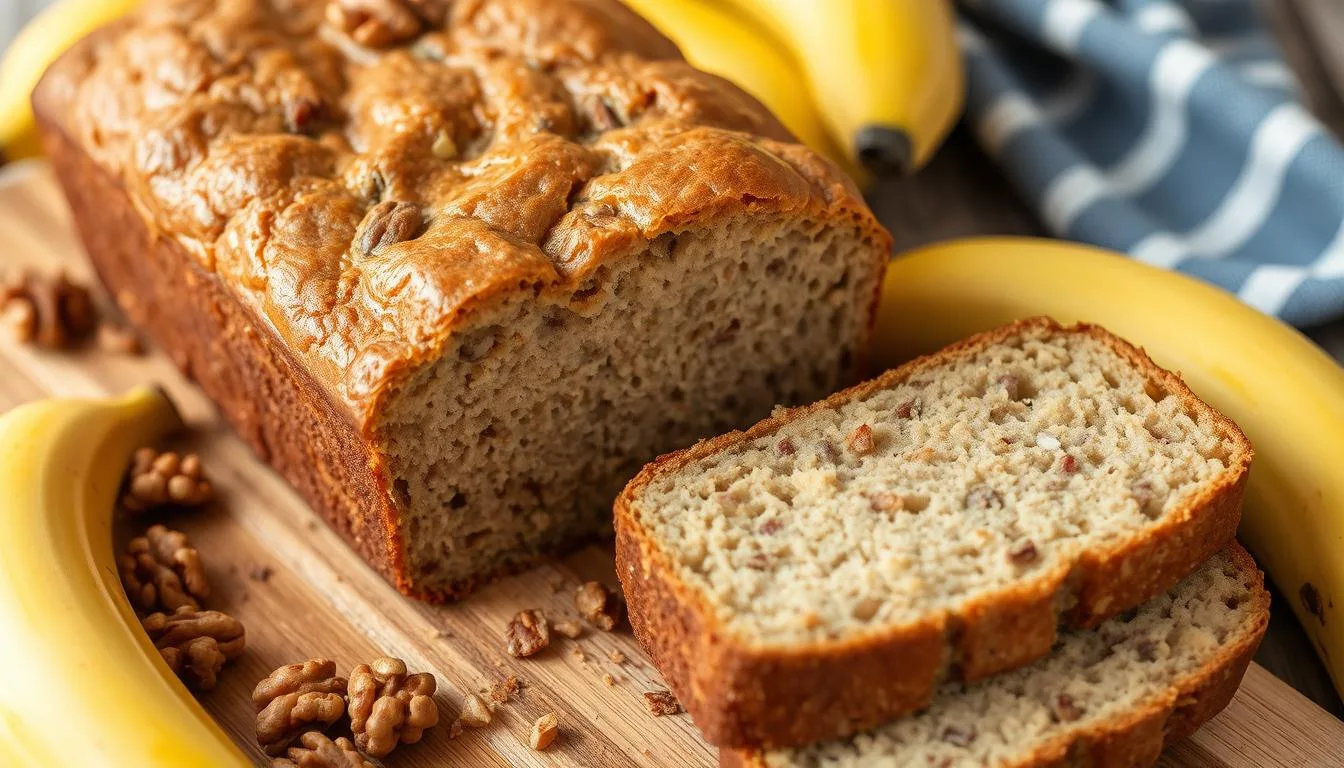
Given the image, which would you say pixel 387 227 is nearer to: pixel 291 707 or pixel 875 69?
pixel 291 707

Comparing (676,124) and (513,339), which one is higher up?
(676,124)

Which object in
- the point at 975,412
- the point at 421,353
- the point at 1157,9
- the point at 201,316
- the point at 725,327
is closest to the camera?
the point at 421,353

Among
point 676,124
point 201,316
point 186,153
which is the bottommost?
point 201,316

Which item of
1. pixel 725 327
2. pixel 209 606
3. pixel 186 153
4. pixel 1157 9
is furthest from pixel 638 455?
pixel 1157 9

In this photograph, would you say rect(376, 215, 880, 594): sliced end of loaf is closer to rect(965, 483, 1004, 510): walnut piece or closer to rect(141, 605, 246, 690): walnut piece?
rect(141, 605, 246, 690): walnut piece

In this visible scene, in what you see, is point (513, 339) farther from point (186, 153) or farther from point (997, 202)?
point (997, 202)

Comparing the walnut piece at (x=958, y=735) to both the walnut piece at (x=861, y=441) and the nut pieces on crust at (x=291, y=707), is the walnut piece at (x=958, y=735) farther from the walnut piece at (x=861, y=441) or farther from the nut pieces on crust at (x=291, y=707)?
the nut pieces on crust at (x=291, y=707)

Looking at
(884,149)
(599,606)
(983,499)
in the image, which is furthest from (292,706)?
(884,149)

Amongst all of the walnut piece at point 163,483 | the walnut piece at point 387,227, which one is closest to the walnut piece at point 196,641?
the walnut piece at point 163,483

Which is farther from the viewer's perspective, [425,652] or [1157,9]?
[1157,9]
